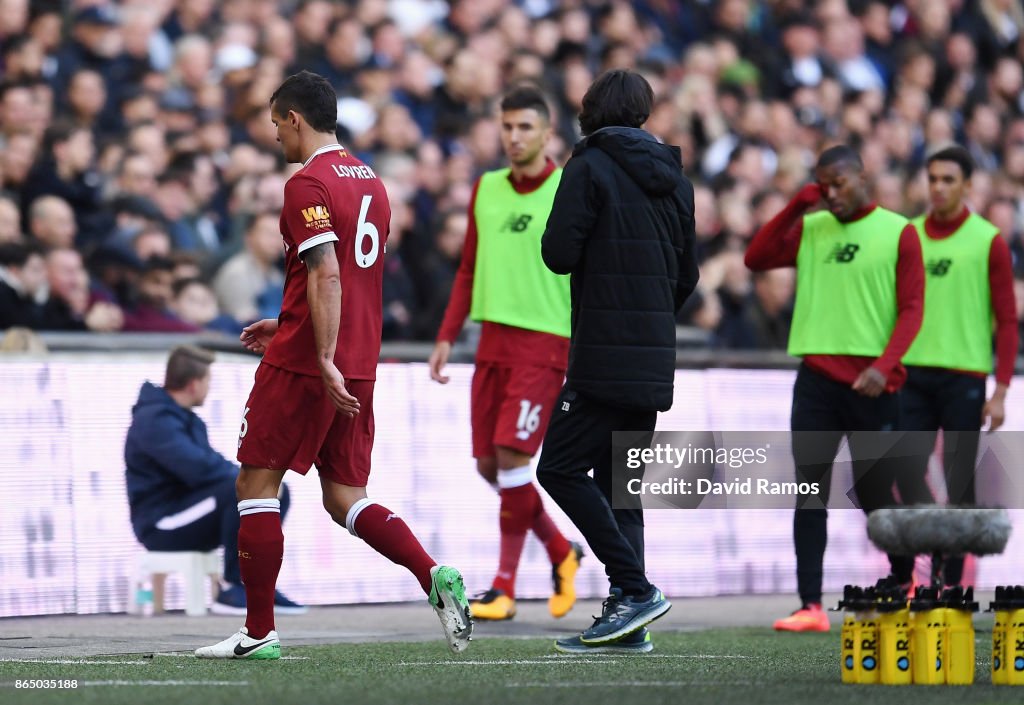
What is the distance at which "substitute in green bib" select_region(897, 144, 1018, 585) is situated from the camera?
11.1 metres

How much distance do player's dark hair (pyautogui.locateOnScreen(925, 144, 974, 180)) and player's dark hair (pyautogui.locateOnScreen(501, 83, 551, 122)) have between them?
2243 millimetres

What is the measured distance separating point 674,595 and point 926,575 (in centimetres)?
197

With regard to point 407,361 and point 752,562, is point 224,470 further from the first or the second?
point 752,562

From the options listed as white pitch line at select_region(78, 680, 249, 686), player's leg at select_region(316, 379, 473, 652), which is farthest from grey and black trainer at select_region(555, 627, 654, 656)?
white pitch line at select_region(78, 680, 249, 686)

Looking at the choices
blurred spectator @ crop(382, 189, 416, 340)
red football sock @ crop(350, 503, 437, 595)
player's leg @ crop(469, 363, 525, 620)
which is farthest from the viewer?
blurred spectator @ crop(382, 189, 416, 340)

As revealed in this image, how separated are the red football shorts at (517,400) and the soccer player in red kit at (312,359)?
2442mm

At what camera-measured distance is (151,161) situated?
14.2 metres

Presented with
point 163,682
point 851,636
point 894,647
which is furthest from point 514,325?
point 163,682

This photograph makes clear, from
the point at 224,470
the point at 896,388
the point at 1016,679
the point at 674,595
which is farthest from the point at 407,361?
the point at 1016,679

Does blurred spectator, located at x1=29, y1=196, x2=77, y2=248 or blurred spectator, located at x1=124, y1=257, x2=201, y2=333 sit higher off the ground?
blurred spectator, located at x1=29, y1=196, x2=77, y2=248

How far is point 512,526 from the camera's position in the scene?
1077cm

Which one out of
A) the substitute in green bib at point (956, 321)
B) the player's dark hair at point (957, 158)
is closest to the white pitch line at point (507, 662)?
the substitute in green bib at point (956, 321)

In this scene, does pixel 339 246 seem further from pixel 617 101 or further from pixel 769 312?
pixel 769 312

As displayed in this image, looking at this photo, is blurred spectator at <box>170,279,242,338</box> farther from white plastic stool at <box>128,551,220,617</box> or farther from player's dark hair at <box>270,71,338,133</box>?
player's dark hair at <box>270,71,338,133</box>
